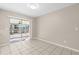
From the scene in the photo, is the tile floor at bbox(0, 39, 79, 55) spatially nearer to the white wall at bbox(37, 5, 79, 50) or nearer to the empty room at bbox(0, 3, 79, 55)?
the empty room at bbox(0, 3, 79, 55)

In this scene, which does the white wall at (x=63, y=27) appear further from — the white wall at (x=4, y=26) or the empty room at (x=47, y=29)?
the white wall at (x=4, y=26)

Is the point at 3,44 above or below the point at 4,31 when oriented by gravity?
below

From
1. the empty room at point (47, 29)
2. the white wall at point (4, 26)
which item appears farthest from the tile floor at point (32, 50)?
the white wall at point (4, 26)

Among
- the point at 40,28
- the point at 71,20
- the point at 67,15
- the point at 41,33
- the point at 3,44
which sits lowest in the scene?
the point at 3,44

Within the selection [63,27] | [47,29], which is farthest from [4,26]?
[63,27]

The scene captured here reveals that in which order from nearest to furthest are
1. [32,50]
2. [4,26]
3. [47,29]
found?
[32,50]
[4,26]
[47,29]

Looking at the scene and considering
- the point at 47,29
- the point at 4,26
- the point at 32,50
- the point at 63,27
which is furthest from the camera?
the point at 47,29

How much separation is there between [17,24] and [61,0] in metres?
2.89

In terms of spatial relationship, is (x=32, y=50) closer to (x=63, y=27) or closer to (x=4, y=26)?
(x=63, y=27)

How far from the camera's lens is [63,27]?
3588 millimetres

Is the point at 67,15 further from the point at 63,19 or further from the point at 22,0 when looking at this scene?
the point at 22,0

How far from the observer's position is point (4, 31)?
12.5ft

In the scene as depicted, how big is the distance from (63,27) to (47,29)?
1.30 metres
